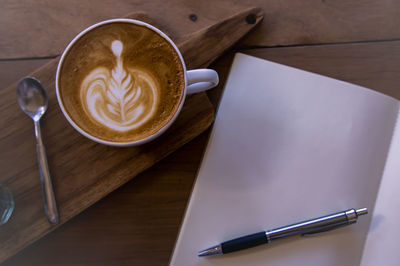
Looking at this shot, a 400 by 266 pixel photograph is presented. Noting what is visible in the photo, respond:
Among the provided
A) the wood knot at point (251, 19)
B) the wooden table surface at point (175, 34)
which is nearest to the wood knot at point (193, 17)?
the wooden table surface at point (175, 34)

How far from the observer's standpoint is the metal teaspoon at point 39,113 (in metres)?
0.57

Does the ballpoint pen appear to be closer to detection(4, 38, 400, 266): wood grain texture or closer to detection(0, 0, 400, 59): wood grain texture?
detection(4, 38, 400, 266): wood grain texture

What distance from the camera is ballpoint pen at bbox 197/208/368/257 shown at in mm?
588

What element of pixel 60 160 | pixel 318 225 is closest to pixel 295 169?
pixel 318 225

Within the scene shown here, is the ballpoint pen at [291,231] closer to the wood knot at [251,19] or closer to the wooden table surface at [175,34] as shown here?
the wooden table surface at [175,34]

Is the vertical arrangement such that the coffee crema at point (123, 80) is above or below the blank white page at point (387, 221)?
above

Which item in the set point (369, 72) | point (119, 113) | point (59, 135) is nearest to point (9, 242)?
point (59, 135)

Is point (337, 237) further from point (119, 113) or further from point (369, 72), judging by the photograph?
point (119, 113)

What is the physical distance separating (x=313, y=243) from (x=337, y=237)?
0.05 m

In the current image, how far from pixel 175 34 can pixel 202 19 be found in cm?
7

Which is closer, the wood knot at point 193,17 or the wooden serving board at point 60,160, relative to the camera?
the wooden serving board at point 60,160

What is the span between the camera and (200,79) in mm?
534

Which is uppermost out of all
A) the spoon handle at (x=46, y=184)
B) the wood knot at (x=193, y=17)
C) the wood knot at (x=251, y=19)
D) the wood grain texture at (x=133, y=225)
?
the wood knot at (x=193, y=17)

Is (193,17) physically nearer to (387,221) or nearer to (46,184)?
(46,184)
